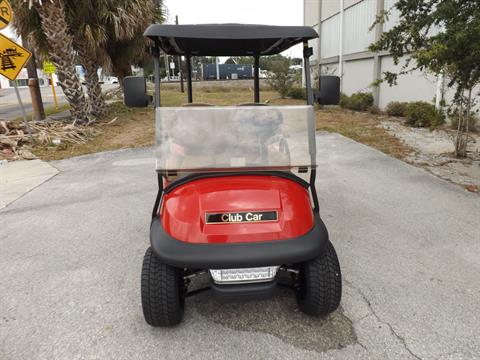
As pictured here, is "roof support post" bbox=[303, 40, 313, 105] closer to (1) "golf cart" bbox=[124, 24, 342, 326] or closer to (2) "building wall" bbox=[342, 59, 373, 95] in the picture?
(1) "golf cart" bbox=[124, 24, 342, 326]

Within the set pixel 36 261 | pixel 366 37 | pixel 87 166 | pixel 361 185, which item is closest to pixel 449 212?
pixel 361 185

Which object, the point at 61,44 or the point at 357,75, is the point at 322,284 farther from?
the point at 357,75

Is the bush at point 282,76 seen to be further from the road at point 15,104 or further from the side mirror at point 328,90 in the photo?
the side mirror at point 328,90

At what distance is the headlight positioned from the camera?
208 cm

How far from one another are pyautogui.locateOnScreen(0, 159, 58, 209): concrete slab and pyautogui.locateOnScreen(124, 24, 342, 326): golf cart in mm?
3673

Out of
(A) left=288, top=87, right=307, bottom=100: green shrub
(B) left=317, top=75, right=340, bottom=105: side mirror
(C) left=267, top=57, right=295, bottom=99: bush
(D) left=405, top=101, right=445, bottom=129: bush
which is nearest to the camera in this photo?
(B) left=317, top=75, right=340, bottom=105: side mirror

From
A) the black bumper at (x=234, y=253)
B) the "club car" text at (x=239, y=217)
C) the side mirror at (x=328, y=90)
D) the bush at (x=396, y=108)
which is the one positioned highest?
the side mirror at (x=328, y=90)

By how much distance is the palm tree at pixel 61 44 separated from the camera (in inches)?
376

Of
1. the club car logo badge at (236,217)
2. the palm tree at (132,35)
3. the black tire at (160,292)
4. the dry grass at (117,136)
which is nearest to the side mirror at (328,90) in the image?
the club car logo badge at (236,217)

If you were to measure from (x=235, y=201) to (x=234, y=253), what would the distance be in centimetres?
31

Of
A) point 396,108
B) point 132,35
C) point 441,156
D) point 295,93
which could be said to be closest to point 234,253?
point 441,156

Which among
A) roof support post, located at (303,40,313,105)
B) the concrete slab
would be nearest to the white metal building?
roof support post, located at (303,40,313,105)

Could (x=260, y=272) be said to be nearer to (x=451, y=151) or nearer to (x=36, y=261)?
(x=36, y=261)

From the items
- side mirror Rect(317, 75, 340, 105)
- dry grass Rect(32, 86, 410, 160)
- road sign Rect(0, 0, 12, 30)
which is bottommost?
dry grass Rect(32, 86, 410, 160)
